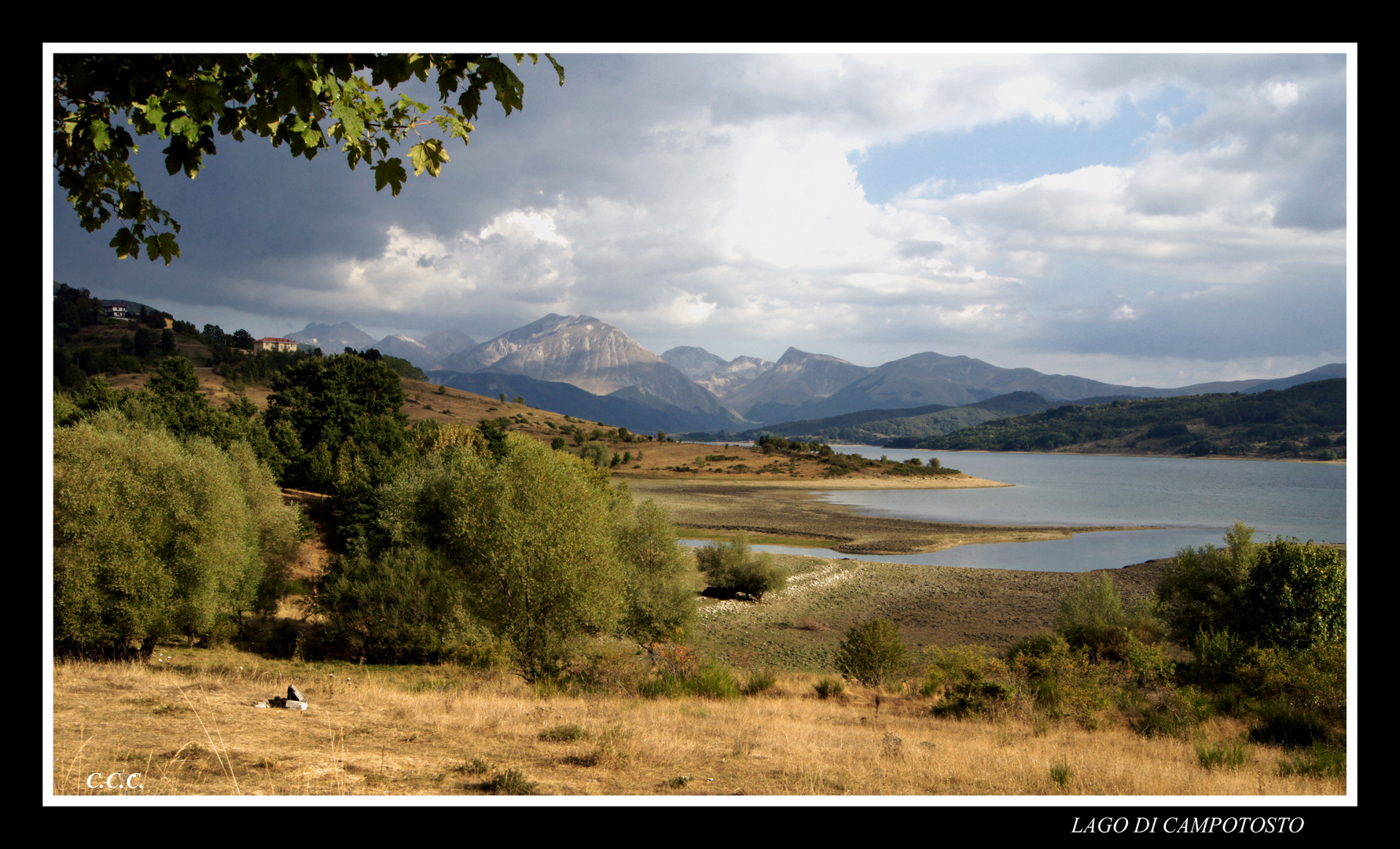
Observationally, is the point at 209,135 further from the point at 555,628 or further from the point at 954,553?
the point at 954,553

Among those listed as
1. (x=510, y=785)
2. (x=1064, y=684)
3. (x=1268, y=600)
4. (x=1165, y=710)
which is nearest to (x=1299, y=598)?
(x=1268, y=600)

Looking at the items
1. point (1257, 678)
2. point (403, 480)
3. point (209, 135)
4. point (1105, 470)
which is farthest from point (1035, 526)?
point (1105, 470)

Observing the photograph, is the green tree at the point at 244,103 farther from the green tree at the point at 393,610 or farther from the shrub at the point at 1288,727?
the green tree at the point at 393,610

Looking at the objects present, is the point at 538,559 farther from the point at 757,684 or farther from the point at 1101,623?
the point at 1101,623

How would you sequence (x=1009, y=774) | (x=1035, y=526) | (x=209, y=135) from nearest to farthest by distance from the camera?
(x=209, y=135), (x=1009, y=774), (x=1035, y=526)

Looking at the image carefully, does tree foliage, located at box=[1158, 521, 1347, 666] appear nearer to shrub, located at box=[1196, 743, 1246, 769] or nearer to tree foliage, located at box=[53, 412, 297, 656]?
shrub, located at box=[1196, 743, 1246, 769]

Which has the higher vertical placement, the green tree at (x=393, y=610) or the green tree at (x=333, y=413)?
the green tree at (x=333, y=413)

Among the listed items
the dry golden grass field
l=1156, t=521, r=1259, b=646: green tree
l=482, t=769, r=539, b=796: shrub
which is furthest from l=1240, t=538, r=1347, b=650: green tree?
l=482, t=769, r=539, b=796: shrub

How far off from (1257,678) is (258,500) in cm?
3729

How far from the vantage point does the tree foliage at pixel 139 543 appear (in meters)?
18.6

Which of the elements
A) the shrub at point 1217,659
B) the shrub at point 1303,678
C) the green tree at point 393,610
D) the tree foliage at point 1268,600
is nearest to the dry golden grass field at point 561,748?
the shrub at point 1303,678

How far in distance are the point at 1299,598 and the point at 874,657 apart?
13627 mm

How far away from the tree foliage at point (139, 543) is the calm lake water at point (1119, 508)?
3906 centimetres

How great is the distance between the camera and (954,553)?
177ft
